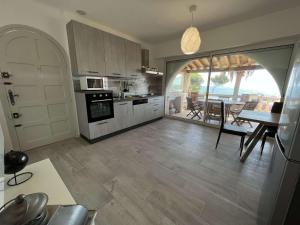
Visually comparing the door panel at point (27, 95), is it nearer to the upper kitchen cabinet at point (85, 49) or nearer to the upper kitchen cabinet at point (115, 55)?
the upper kitchen cabinet at point (85, 49)

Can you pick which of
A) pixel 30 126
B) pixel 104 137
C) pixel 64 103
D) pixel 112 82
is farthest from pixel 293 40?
pixel 30 126

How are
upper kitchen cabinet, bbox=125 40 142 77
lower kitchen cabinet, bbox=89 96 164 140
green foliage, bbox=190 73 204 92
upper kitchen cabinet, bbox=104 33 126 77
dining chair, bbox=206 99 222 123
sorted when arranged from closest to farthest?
1. lower kitchen cabinet, bbox=89 96 164 140
2. upper kitchen cabinet, bbox=104 33 126 77
3. upper kitchen cabinet, bbox=125 40 142 77
4. dining chair, bbox=206 99 222 123
5. green foliage, bbox=190 73 204 92

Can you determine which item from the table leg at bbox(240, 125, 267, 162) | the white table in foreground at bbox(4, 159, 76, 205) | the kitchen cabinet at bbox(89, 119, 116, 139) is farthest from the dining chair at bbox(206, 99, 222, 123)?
the white table in foreground at bbox(4, 159, 76, 205)

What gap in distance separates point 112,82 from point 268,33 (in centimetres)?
384

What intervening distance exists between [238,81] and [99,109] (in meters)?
4.00

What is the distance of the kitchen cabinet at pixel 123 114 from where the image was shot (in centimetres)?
332

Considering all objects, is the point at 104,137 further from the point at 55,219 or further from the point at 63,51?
the point at 55,219

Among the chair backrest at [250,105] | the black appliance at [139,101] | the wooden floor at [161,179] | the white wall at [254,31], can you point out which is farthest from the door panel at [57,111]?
the chair backrest at [250,105]

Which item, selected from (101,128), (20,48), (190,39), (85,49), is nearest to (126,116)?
(101,128)

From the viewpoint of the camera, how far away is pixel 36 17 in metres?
2.42

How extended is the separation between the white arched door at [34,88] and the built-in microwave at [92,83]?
1.46ft

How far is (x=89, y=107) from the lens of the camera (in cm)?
275

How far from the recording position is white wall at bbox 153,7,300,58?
2.54 m

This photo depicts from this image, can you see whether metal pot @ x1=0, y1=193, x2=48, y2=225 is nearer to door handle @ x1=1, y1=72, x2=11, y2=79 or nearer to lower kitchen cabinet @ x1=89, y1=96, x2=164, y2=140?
lower kitchen cabinet @ x1=89, y1=96, x2=164, y2=140
